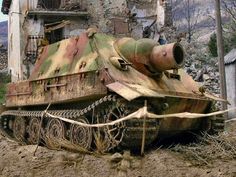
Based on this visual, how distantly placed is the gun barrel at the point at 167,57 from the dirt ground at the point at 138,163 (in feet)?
4.36

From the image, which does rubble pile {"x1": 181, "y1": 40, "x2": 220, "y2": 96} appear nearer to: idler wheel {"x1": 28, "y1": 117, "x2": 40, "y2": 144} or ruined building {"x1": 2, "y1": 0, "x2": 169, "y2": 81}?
ruined building {"x1": 2, "y1": 0, "x2": 169, "y2": 81}

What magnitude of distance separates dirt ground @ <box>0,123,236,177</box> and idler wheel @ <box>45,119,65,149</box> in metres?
0.29

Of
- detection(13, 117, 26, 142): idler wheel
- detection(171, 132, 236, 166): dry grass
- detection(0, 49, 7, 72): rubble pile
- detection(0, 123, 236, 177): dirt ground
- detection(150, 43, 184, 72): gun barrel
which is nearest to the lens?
detection(0, 123, 236, 177): dirt ground

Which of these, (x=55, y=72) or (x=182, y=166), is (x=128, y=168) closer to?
(x=182, y=166)

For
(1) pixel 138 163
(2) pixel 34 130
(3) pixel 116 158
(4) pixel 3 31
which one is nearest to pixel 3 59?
(2) pixel 34 130

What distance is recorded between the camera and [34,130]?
1039 centimetres

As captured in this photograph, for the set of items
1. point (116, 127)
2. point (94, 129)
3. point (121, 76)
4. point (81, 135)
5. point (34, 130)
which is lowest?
point (34, 130)

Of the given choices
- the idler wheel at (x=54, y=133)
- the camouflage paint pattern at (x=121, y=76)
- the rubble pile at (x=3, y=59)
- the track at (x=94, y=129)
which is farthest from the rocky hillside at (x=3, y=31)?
the idler wheel at (x=54, y=133)

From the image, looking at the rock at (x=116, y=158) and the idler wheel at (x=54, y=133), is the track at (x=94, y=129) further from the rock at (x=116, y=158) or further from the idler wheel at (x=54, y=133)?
the rock at (x=116, y=158)

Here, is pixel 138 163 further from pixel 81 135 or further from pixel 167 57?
pixel 167 57

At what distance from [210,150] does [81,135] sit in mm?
2081

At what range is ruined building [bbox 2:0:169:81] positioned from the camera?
2341cm

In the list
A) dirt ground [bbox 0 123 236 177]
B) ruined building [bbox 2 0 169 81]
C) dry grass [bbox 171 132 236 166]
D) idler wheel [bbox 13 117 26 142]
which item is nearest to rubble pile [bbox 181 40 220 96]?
ruined building [bbox 2 0 169 81]

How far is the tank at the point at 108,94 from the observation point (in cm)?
801
